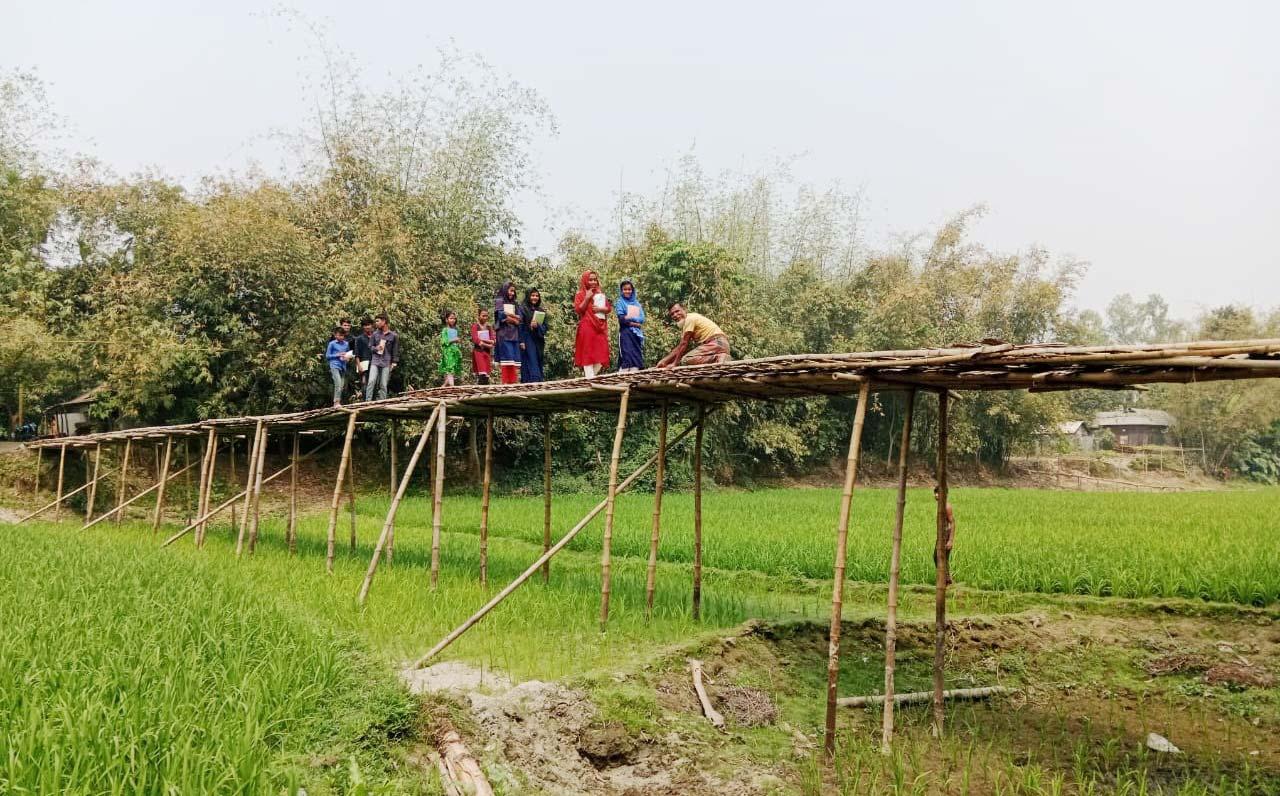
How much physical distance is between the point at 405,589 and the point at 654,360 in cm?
1579

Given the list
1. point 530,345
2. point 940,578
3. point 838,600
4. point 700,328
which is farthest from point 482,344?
point 838,600

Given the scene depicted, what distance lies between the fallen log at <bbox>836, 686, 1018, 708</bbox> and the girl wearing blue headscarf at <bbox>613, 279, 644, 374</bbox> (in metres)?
5.01

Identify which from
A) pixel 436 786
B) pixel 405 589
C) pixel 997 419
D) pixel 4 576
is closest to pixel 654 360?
pixel 997 419

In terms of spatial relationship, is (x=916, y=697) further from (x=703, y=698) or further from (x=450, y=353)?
(x=450, y=353)

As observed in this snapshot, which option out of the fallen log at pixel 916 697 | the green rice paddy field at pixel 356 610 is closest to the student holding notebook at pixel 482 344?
the green rice paddy field at pixel 356 610

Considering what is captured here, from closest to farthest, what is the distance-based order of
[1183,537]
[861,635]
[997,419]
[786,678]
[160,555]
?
[786,678] → [861,635] → [160,555] → [1183,537] → [997,419]

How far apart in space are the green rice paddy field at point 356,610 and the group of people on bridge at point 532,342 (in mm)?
2399

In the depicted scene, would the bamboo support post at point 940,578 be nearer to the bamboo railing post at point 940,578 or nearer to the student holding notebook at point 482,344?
the bamboo railing post at point 940,578

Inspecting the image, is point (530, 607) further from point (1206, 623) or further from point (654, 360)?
point (654, 360)

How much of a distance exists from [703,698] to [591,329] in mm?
6007

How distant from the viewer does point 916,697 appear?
5.57m

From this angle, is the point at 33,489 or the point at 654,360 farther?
the point at 654,360

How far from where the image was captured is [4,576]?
7062mm

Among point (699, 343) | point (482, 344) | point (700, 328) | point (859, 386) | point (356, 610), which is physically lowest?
point (356, 610)
